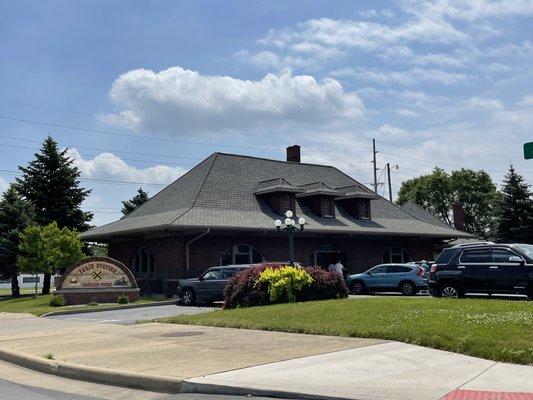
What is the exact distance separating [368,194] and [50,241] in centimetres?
1951

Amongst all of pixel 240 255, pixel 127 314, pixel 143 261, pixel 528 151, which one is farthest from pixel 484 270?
pixel 143 261

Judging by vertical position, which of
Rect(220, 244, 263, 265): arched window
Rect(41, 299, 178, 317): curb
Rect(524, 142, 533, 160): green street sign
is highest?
Rect(524, 142, 533, 160): green street sign

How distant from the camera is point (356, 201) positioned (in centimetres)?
3894

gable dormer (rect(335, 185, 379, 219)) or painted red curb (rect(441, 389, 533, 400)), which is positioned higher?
gable dormer (rect(335, 185, 379, 219))

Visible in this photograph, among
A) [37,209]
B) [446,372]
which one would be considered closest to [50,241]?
[37,209]

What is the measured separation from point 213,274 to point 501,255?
12154 millimetres

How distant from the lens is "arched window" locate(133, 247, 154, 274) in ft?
114

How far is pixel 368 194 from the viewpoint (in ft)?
127

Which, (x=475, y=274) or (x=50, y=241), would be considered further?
(x=50, y=241)

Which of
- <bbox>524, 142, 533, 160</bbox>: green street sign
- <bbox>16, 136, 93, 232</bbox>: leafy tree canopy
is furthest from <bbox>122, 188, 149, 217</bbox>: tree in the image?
<bbox>524, 142, 533, 160</bbox>: green street sign

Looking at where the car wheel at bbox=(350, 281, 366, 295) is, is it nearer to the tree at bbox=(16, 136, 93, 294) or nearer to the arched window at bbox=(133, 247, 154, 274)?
the arched window at bbox=(133, 247, 154, 274)

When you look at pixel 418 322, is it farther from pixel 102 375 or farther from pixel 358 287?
pixel 358 287

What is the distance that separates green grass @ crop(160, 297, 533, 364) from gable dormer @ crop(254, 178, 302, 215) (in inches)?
676

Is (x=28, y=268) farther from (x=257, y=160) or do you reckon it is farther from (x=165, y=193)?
(x=257, y=160)
